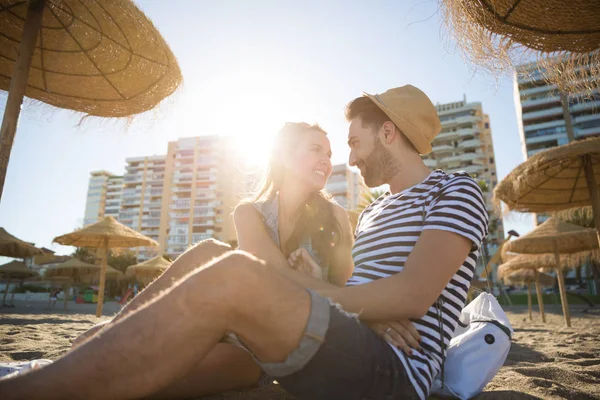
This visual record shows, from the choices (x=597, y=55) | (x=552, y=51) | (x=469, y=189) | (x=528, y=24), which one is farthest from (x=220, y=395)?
(x=597, y=55)

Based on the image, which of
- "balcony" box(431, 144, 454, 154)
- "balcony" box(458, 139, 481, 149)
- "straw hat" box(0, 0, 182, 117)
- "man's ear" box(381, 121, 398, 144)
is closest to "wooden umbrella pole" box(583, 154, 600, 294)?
"man's ear" box(381, 121, 398, 144)

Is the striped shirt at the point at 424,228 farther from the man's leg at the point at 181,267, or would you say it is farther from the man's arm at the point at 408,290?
the man's leg at the point at 181,267

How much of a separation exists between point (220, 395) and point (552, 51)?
10.5 ft

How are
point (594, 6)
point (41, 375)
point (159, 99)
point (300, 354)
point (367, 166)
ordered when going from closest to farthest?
point (41, 375) → point (300, 354) → point (367, 166) → point (594, 6) → point (159, 99)

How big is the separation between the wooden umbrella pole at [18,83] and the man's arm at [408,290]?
2.90 metres

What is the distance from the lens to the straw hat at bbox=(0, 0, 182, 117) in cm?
335

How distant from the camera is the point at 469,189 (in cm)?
156

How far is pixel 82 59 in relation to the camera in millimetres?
3693

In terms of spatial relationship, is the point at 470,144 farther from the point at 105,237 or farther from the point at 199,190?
the point at 105,237

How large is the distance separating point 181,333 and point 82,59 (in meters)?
3.65

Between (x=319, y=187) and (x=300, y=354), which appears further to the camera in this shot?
(x=319, y=187)

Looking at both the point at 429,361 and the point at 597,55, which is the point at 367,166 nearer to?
the point at 429,361

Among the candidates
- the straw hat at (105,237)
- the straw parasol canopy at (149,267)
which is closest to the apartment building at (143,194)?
the straw parasol canopy at (149,267)

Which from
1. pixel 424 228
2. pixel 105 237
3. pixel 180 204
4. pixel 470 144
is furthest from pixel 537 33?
pixel 180 204
